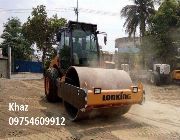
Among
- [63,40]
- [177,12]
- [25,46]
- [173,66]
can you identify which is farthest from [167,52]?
[25,46]

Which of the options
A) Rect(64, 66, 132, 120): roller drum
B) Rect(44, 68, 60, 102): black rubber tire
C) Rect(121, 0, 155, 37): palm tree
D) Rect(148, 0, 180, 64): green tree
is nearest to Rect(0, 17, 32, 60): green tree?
Rect(121, 0, 155, 37): palm tree

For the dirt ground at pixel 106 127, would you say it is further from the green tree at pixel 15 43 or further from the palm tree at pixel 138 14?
the green tree at pixel 15 43

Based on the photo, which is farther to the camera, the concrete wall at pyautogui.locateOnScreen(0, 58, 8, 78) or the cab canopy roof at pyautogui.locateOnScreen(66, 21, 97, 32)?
the concrete wall at pyautogui.locateOnScreen(0, 58, 8, 78)

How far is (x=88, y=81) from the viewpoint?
8.52 metres

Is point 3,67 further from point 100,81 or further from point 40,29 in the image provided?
point 100,81

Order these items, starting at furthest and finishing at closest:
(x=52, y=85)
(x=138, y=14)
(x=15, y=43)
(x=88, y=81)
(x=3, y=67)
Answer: (x=15, y=43) → (x=138, y=14) → (x=3, y=67) → (x=52, y=85) → (x=88, y=81)

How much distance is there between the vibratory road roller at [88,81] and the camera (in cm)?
805

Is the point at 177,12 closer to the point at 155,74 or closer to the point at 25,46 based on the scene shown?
the point at 155,74

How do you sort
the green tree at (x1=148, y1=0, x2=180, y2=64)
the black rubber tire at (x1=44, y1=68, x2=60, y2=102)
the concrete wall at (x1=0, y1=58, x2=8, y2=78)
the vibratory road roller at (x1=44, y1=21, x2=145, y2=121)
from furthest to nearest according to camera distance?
1. the concrete wall at (x1=0, y1=58, x2=8, y2=78)
2. the green tree at (x1=148, y1=0, x2=180, y2=64)
3. the black rubber tire at (x1=44, y1=68, x2=60, y2=102)
4. the vibratory road roller at (x1=44, y1=21, x2=145, y2=121)

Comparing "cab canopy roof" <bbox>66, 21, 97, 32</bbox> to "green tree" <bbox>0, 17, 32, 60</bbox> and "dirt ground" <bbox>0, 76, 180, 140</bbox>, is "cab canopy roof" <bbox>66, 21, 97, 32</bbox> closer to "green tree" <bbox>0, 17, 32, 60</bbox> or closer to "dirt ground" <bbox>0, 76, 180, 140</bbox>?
"dirt ground" <bbox>0, 76, 180, 140</bbox>

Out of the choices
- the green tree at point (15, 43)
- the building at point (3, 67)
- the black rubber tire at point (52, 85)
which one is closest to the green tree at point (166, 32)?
the building at point (3, 67)

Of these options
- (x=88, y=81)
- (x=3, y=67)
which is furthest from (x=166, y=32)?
(x=88, y=81)

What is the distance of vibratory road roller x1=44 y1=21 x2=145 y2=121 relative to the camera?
8.05m

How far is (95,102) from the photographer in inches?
310
